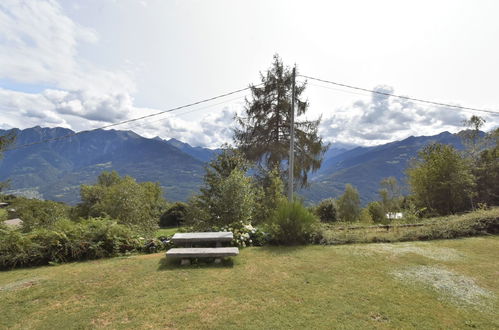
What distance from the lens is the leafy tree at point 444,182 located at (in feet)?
46.0

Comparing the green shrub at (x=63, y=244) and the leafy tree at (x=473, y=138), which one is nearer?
the green shrub at (x=63, y=244)

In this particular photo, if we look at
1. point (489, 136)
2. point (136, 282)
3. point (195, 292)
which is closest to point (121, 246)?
point (136, 282)

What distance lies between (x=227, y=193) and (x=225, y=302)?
17.5 ft

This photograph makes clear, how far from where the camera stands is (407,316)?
12.6 ft

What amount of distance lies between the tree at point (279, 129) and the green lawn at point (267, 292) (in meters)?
11.6

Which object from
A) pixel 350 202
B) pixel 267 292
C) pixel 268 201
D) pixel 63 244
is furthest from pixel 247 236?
pixel 350 202

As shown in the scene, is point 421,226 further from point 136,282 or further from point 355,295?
point 136,282

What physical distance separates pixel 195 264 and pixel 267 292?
2.14 metres

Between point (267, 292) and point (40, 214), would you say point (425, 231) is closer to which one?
point (267, 292)

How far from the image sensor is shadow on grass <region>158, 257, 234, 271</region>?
586cm

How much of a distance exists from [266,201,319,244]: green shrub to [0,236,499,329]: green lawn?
104 cm

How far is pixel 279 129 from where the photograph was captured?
18.3m

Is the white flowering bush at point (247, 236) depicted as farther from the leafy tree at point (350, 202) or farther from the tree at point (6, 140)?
the leafy tree at point (350, 202)

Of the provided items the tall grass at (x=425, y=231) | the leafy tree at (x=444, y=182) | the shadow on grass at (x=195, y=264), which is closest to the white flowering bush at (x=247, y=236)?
the shadow on grass at (x=195, y=264)
